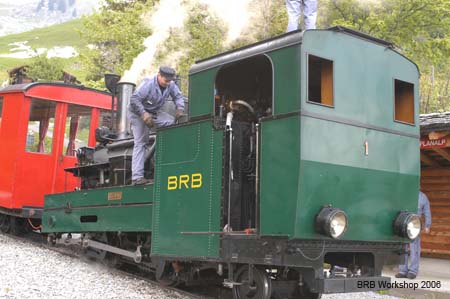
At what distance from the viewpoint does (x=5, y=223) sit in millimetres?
10320

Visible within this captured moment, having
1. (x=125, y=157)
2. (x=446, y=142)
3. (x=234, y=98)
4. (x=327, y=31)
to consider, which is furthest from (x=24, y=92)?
(x=446, y=142)

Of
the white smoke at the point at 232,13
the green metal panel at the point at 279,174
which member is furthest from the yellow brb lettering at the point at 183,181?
the white smoke at the point at 232,13

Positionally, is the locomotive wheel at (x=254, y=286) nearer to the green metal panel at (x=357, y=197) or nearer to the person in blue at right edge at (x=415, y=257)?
the green metal panel at (x=357, y=197)

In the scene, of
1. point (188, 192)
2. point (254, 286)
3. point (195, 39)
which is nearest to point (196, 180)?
point (188, 192)

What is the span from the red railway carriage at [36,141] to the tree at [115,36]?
6863 mm

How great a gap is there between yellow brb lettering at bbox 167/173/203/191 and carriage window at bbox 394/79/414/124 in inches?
80.8

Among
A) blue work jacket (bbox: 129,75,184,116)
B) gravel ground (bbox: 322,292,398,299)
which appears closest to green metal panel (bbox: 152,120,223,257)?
blue work jacket (bbox: 129,75,184,116)

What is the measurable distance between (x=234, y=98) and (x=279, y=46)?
114 cm

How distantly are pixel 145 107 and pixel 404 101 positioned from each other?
2.89 metres

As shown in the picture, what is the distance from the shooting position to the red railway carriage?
912cm

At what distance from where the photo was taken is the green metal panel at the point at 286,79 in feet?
14.6

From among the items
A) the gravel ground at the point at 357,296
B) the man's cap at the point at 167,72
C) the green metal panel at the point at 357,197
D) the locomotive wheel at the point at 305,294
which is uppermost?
the man's cap at the point at 167,72

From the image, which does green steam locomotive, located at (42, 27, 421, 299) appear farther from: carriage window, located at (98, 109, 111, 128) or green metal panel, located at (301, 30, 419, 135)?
carriage window, located at (98, 109, 111, 128)

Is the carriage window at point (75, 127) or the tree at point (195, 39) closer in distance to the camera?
→ the carriage window at point (75, 127)
